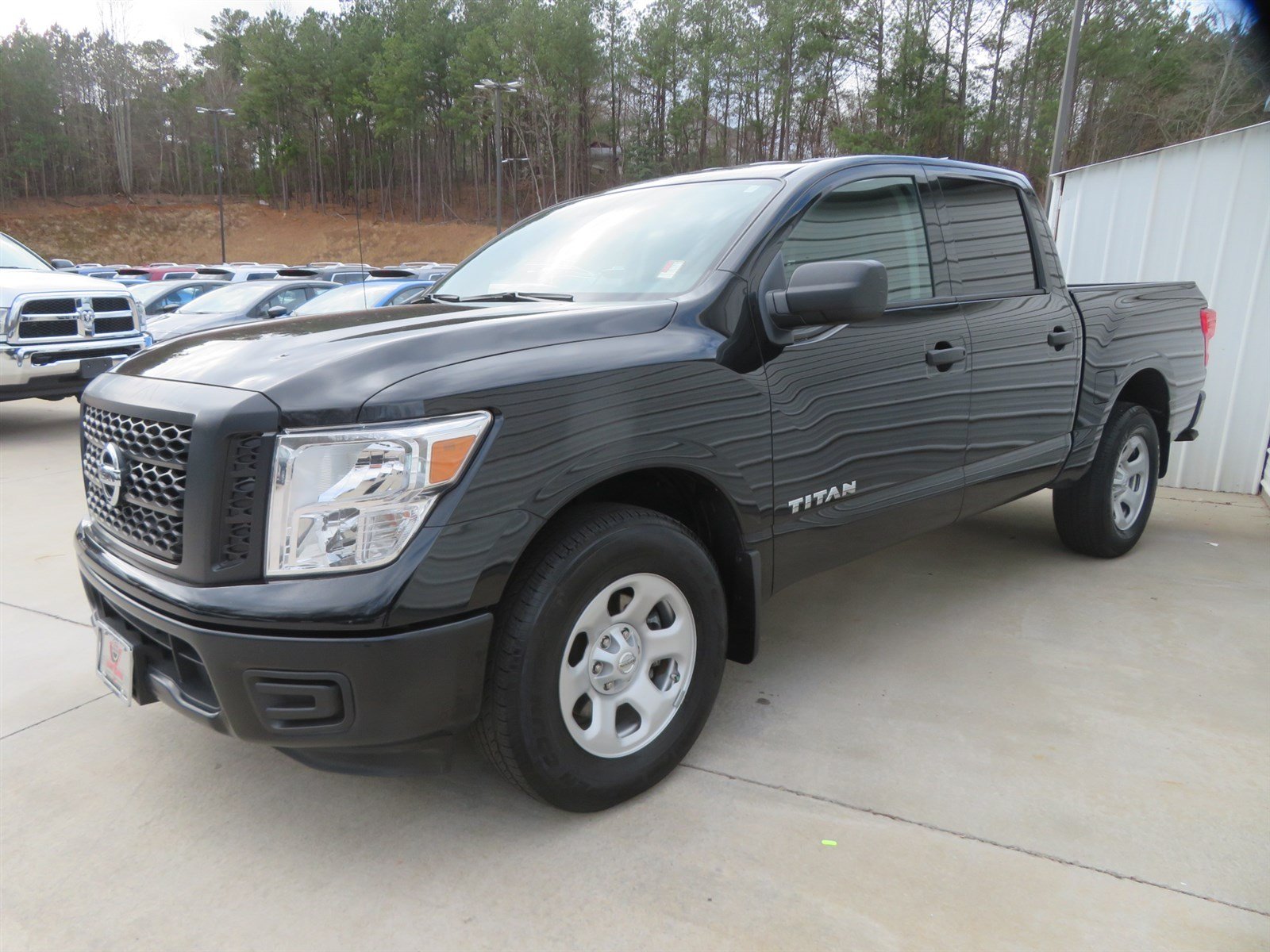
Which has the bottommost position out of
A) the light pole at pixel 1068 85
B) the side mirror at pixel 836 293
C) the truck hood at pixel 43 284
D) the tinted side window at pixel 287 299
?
the tinted side window at pixel 287 299

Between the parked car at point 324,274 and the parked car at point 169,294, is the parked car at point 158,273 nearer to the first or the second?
the parked car at point 324,274

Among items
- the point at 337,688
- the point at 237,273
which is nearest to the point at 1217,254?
the point at 337,688

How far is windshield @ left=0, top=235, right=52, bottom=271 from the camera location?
889 cm

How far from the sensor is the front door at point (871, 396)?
9.27 ft

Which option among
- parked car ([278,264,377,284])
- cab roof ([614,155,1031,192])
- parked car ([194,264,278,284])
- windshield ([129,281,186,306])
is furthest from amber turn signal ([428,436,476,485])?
parked car ([194,264,278,284])

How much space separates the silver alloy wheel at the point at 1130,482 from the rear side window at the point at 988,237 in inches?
48.4

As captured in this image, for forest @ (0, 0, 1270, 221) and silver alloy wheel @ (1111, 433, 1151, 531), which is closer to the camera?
silver alloy wheel @ (1111, 433, 1151, 531)

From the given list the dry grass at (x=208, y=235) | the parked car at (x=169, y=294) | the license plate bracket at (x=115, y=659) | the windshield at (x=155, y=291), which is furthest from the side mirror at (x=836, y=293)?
the dry grass at (x=208, y=235)

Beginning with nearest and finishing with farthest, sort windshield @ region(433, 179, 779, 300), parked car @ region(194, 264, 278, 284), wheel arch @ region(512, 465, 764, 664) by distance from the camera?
wheel arch @ region(512, 465, 764, 664) < windshield @ region(433, 179, 779, 300) < parked car @ region(194, 264, 278, 284)

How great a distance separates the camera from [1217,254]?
6125 mm

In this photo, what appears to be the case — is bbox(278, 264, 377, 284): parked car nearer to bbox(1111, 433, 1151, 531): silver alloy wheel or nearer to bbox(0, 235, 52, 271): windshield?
bbox(0, 235, 52, 271): windshield

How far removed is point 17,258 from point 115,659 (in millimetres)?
8763

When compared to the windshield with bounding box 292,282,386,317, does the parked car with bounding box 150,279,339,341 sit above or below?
below

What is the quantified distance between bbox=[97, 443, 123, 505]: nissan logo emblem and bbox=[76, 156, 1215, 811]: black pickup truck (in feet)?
0.04
